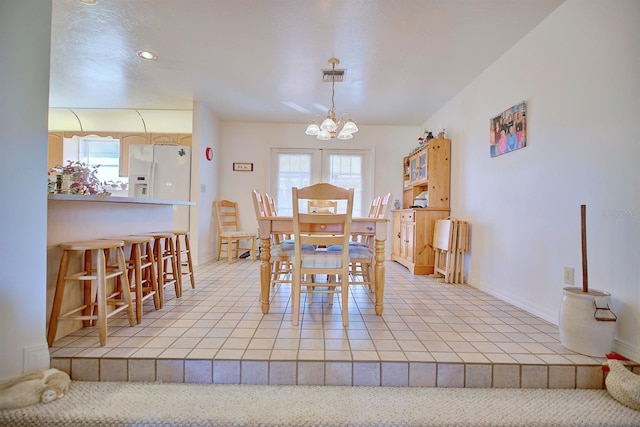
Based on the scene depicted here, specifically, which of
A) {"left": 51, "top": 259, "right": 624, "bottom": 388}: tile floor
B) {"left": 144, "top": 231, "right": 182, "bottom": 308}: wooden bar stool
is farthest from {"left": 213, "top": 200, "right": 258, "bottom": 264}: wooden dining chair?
{"left": 51, "top": 259, "right": 624, "bottom": 388}: tile floor

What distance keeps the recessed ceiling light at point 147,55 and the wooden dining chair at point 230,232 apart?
2074 millimetres

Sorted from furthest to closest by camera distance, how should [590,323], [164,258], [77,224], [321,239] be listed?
[164,258], [321,239], [77,224], [590,323]

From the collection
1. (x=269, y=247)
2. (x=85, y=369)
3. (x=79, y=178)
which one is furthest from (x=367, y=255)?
(x=79, y=178)

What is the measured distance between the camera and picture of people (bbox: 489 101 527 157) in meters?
2.26

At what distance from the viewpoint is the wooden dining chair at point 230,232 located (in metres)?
4.08

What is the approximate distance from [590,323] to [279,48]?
2.89 metres

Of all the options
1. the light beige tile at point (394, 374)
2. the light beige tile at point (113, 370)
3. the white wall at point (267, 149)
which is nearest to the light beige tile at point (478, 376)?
the light beige tile at point (394, 374)

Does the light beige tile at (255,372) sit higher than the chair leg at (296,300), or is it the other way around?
the chair leg at (296,300)

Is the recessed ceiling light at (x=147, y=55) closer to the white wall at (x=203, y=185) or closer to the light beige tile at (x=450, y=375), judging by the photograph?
the white wall at (x=203, y=185)

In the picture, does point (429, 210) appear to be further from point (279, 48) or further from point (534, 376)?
point (279, 48)

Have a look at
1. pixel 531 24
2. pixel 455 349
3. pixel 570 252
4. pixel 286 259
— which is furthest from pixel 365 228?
pixel 531 24

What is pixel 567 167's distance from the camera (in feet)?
6.10

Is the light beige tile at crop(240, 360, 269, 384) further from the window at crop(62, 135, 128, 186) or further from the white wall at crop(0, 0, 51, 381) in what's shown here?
the window at crop(62, 135, 128, 186)

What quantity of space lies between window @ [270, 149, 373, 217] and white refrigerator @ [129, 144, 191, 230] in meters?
1.37
